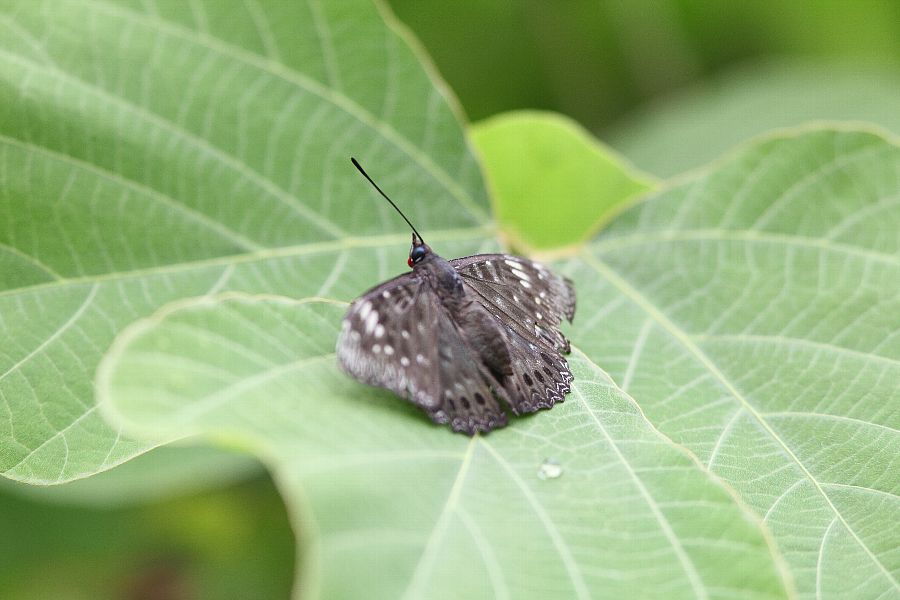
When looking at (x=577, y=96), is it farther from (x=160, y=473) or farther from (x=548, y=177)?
(x=160, y=473)

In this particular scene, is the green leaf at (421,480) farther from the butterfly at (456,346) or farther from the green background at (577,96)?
the green background at (577,96)

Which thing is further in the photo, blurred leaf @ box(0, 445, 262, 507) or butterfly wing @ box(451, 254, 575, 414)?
blurred leaf @ box(0, 445, 262, 507)

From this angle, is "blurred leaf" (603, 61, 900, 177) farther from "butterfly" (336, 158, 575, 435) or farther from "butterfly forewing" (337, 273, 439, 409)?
"butterfly forewing" (337, 273, 439, 409)

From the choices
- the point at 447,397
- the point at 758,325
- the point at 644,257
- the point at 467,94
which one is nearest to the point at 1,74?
the point at 447,397

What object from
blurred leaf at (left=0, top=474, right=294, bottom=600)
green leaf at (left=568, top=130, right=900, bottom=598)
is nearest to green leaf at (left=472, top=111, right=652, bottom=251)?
green leaf at (left=568, top=130, right=900, bottom=598)

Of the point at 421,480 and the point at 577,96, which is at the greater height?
the point at 577,96

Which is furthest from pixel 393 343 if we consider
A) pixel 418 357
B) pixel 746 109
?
pixel 746 109
